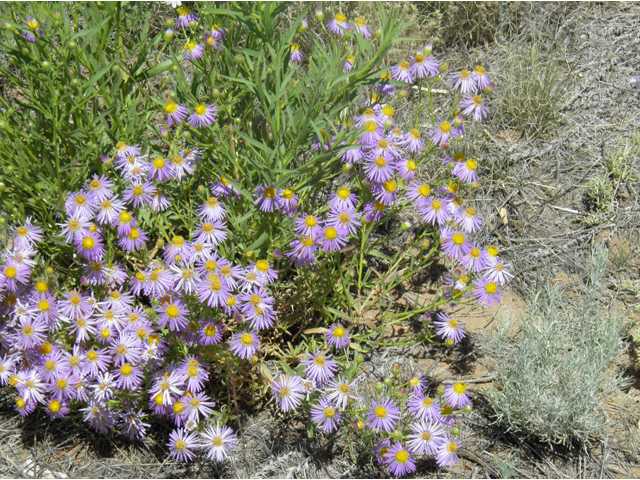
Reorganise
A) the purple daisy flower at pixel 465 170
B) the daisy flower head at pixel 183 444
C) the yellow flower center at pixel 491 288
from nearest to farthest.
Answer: the daisy flower head at pixel 183 444 → the yellow flower center at pixel 491 288 → the purple daisy flower at pixel 465 170

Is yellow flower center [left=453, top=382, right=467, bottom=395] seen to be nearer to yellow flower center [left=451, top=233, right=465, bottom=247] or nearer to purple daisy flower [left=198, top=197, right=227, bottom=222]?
yellow flower center [left=451, top=233, right=465, bottom=247]

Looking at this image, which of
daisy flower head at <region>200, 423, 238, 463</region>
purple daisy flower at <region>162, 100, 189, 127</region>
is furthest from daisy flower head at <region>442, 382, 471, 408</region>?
purple daisy flower at <region>162, 100, 189, 127</region>

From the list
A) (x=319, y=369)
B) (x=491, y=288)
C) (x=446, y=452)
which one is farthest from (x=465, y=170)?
(x=446, y=452)

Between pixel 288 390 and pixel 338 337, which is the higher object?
pixel 338 337

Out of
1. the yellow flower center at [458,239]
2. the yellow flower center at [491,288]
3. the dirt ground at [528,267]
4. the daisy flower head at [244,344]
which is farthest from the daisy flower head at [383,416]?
the yellow flower center at [458,239]

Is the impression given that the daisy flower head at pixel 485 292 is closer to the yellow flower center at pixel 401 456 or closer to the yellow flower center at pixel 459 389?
the yellow flower center at pixel 459 389

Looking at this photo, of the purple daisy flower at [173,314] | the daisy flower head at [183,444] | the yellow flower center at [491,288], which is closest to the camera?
the purple daisy flower at [173,314]

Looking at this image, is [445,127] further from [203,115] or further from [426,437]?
[426,437]

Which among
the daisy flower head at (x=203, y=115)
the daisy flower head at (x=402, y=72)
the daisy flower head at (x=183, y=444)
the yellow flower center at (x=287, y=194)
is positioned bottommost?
the daisy flower head at (x=183, y=444)
